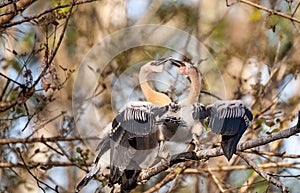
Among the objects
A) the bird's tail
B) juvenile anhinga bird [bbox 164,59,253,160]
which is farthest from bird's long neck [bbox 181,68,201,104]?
the bird's tail

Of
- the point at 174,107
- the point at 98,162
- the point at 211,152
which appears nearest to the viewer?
the point at 174,107

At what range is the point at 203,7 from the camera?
6352 millimetres

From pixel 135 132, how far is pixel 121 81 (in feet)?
1.28

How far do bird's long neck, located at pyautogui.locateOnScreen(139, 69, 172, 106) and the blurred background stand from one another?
102 mm

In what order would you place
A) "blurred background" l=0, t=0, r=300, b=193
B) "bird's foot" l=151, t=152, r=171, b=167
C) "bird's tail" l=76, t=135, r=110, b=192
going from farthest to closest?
"blurred background" l=0, t=0, r=300, b=193 < "bird's tail" l=76, t=135, r=110, b=192 < "bird's foot" l=151, t=152, r=171, b=167

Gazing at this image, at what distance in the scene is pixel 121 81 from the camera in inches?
99.7

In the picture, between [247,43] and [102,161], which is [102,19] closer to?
[247,43]

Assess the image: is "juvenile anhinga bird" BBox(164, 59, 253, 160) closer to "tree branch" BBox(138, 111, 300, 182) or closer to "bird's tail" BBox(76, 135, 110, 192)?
"tree branch" BBox(138, 111, 300, 182)

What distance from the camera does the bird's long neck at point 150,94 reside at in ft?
7.15

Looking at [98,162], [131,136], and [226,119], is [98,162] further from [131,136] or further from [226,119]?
[226,119]

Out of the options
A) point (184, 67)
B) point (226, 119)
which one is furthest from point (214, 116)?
point (184, 67)

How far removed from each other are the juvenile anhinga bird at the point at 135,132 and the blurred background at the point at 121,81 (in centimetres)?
10

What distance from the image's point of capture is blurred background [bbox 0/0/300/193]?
2.74 metres

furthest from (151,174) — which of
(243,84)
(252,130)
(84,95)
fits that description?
(243,84)
